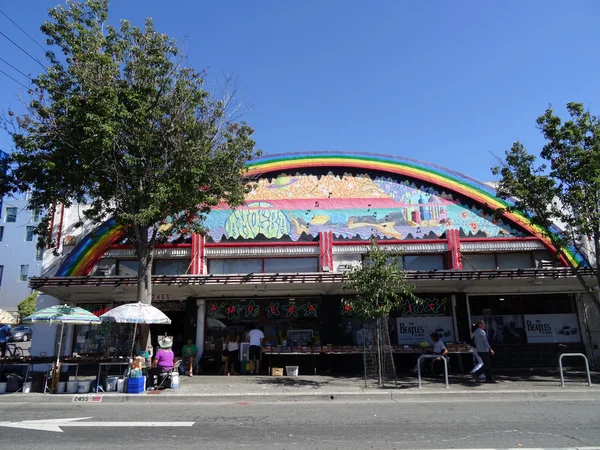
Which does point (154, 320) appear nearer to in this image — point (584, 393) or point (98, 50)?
point (98, 50)

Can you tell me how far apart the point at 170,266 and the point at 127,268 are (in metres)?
1.77

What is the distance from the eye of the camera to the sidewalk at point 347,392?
11.6 metres

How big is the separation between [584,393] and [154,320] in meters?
11.5

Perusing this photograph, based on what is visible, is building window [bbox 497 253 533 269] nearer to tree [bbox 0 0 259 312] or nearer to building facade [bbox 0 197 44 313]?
tree [bbox 0 0 259 312]

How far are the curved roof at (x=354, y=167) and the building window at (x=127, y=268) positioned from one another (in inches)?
34.9

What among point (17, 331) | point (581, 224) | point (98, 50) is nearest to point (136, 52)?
point (98, 50)

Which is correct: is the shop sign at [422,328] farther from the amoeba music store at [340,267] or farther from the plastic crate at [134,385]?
the plastic crate at [134,385]

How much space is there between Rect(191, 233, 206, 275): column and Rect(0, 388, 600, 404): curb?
6526mm

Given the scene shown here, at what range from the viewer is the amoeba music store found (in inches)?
701

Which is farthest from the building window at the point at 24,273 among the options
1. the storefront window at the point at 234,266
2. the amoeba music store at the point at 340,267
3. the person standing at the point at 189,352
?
the person standing at the point at 189,352

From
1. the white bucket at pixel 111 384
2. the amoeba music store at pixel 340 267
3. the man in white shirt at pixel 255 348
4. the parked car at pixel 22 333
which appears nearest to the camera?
the white bucket at pixel 111 384

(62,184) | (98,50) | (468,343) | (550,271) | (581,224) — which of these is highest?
(98,50)

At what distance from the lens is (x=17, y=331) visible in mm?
31453

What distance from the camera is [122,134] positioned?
13.6 metres
